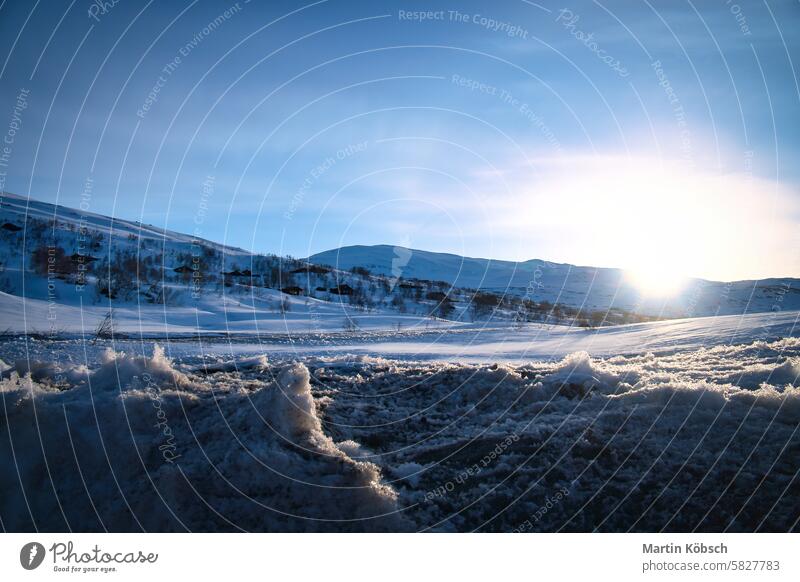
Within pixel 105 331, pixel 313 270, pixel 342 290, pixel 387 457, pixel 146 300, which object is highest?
pixel 313 270

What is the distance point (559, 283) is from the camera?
3078 inches

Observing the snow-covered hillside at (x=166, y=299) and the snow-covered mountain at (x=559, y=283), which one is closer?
the snow-covered hillside at (x=166, y=299)

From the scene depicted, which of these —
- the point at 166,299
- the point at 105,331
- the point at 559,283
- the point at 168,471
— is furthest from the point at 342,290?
the point at 559,283

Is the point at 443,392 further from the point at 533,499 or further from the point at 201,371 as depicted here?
the point at 201,371

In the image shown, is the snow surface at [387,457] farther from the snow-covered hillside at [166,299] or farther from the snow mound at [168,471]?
the snow-covered hillside at [166,299]

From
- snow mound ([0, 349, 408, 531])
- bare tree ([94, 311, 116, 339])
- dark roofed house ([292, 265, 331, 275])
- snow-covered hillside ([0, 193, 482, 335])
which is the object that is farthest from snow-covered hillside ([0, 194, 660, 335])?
snow mound ([0, 349, 408, 531])

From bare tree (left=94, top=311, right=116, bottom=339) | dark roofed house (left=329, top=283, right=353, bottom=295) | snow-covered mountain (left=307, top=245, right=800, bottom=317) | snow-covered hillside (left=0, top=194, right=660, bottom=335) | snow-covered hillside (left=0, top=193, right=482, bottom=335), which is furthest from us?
snow-covered mountain (left=307, top=245, right=800, bottom=317)

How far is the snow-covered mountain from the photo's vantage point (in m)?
47.6

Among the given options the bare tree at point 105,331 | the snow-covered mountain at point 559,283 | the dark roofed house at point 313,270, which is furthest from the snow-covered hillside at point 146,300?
the snow-covered mountain at point 559,283

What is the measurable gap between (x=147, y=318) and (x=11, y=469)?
12.0 metres

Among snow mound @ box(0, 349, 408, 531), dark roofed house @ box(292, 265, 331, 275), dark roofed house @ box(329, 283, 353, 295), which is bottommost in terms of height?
snow mound @ box(0, 349, 408, 531)

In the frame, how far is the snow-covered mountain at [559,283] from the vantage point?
47566mm

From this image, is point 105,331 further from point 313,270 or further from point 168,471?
point 313,270

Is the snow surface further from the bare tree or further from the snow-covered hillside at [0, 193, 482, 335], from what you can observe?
the snow-covered hillside at [0, 193, 482, 335]
